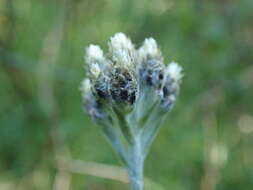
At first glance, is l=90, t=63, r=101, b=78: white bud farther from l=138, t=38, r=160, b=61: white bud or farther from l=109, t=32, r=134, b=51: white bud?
l=138, t=38, r=160, b=61: white bud

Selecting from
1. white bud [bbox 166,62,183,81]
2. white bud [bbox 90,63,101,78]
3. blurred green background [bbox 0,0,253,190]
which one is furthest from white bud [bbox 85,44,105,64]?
blurred green background [bbox 0,0,253,190]

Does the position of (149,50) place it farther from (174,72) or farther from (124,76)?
(124,76)

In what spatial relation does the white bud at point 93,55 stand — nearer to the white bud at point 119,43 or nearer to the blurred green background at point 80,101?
the white bud at point 119,43

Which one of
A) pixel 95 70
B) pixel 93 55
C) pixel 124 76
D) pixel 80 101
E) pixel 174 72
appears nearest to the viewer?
pixel 124 76

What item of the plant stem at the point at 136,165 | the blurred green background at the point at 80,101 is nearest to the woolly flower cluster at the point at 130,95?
the plant stem at the point at 136,165

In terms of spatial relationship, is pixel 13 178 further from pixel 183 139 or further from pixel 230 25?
pixel 230 25

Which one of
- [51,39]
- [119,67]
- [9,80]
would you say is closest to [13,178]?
[9,80]

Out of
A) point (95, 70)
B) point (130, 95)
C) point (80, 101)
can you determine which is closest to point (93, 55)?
point (95, 70)
